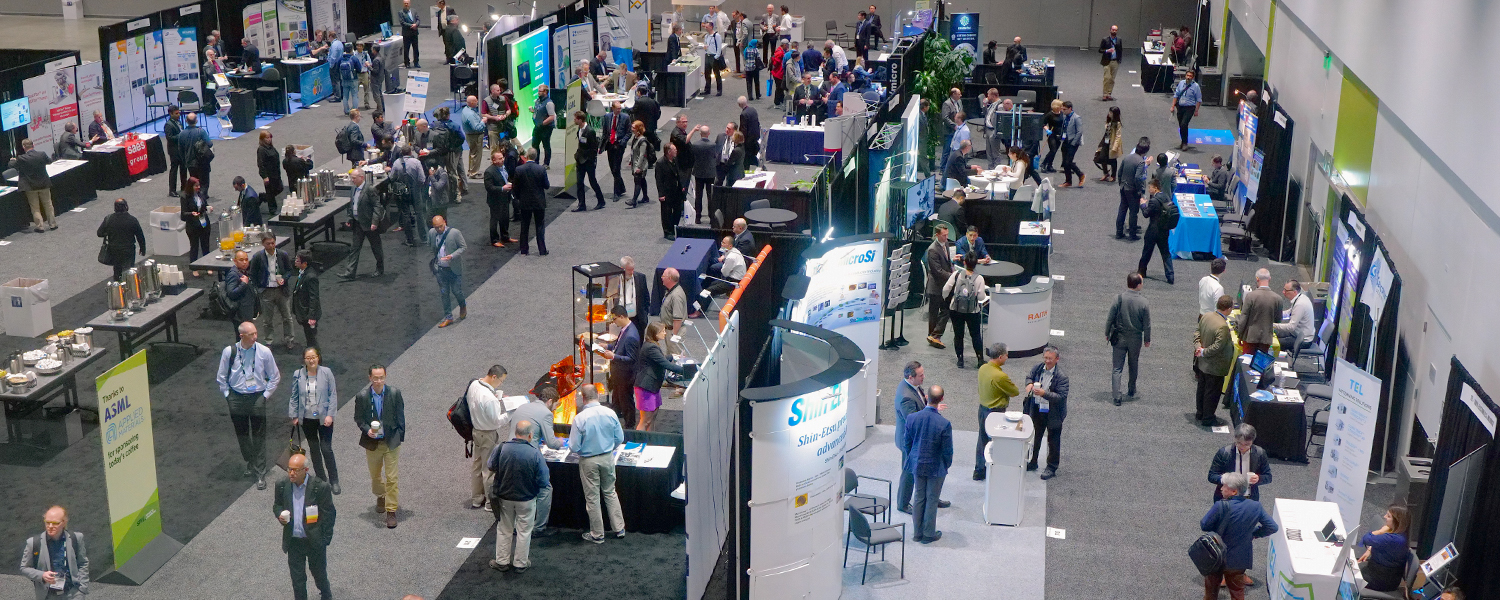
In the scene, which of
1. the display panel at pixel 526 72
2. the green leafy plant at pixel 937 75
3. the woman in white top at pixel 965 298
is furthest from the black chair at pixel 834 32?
the woman in white top at pixel 965 298

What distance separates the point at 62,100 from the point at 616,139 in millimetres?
8172

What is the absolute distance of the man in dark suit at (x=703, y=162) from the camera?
16.9 metres

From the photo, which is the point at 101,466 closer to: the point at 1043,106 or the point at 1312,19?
the point at 1312,19

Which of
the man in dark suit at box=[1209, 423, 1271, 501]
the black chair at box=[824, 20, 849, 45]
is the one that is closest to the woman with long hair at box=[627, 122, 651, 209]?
the man in dark suit at box=[1209, 423, 1271, 501]

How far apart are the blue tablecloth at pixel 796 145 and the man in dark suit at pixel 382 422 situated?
11.9 metres

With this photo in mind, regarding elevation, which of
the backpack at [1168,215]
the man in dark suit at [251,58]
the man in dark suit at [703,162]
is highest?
the man in dark suit at [251,58]

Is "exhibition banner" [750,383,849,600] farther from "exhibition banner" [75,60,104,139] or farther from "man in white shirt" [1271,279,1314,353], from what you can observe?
"exhibition banner" [75,60,104,139]

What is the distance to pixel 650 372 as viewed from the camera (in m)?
10.7

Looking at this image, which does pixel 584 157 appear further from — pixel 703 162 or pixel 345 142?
pixel 345 142

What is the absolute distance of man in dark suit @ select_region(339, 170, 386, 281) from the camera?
1251 centimetres

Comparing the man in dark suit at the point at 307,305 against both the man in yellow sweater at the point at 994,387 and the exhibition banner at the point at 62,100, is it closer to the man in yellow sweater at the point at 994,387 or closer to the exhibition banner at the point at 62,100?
the man in yellow sweater at the point at 994,387

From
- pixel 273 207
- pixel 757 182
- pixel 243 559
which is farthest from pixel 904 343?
pixel 273 207

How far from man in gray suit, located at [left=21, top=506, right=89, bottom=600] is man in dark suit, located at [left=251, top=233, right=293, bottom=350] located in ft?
10.7

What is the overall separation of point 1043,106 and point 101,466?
17264 mm
